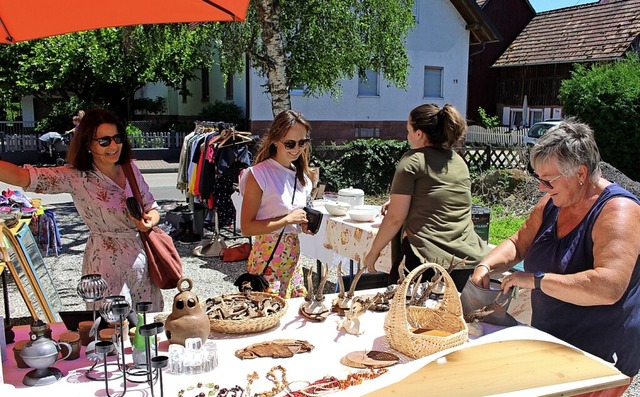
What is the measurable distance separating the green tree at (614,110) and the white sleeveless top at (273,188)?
40.0ft

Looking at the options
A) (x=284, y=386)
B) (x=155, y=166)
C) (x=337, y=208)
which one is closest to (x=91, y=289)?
(x=284, y=386)

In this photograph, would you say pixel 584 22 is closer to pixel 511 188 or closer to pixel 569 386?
pixel 511 188

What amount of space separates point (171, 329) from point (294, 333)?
50cm

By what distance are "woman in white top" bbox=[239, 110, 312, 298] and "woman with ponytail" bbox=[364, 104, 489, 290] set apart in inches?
19.0

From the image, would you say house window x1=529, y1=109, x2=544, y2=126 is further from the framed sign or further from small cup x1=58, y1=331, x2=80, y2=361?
small cup x1=58, y1=331, x2=80, y2=361

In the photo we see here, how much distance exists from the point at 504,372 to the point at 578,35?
91.8ft

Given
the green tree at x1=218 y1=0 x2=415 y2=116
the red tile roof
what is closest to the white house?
the red tile roof

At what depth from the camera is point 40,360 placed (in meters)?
1.83

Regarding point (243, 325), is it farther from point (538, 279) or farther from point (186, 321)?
point (538, 279)

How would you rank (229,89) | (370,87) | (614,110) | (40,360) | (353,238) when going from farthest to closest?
(229,89) < (370,87) < (614,110) < (353,238) < (40,360)

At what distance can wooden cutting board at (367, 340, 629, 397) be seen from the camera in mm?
1790

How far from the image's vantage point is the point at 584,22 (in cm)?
2642


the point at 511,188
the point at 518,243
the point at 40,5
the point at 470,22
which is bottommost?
the point at 511,188

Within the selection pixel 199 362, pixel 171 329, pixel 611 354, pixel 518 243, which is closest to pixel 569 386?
pixel 611 354
